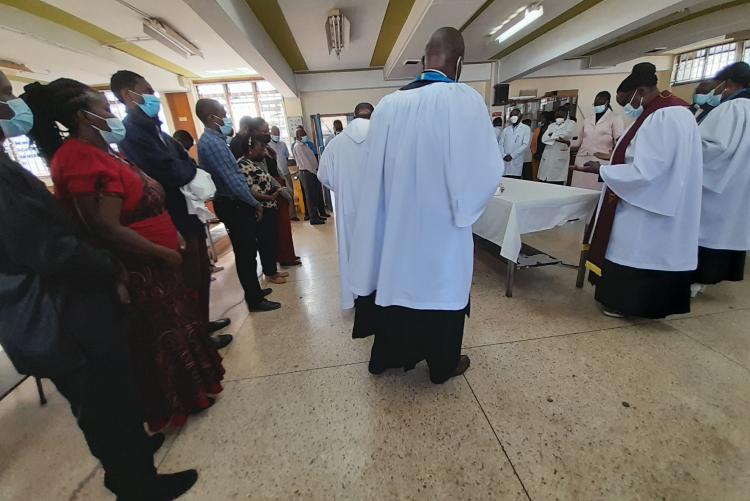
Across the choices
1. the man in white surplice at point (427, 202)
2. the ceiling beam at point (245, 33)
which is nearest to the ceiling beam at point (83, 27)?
the ceiling beam at point (245, 33)

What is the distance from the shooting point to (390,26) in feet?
16.1

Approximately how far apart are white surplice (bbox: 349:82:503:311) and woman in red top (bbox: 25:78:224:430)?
800 millimetres

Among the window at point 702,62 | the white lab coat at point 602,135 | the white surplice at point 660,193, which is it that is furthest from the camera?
the window at point 702,62

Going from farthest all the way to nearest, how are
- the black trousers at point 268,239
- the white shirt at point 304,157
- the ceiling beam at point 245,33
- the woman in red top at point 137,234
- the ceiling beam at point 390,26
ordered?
the white shirt at point 304,157
the ceiling beam at point 390,26
the ceiling beam at point 245,33
the black trousers at point 268,239
the woman in red top at point 137,234

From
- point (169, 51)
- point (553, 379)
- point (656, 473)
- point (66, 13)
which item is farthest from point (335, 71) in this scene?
point (656, 473)

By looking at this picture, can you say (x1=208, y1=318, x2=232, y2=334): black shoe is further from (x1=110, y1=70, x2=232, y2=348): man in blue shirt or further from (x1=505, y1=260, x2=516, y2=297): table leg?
(x1=505, y1=260, x2=516, y2=297): table leg

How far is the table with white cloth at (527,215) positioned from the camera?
219 centimetres

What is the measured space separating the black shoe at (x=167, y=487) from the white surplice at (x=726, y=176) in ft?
11.1

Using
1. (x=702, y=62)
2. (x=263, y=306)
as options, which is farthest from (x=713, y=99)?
(x=702, y=62)

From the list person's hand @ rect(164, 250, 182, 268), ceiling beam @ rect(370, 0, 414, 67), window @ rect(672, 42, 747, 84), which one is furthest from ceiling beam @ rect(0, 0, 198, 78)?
window @ rect(672, 42, 747, 84)

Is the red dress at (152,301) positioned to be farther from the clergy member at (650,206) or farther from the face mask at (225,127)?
the clergy member at (650,206)

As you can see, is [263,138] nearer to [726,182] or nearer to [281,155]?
[726,182]

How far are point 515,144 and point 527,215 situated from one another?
426 cm

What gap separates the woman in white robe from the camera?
5305mm
